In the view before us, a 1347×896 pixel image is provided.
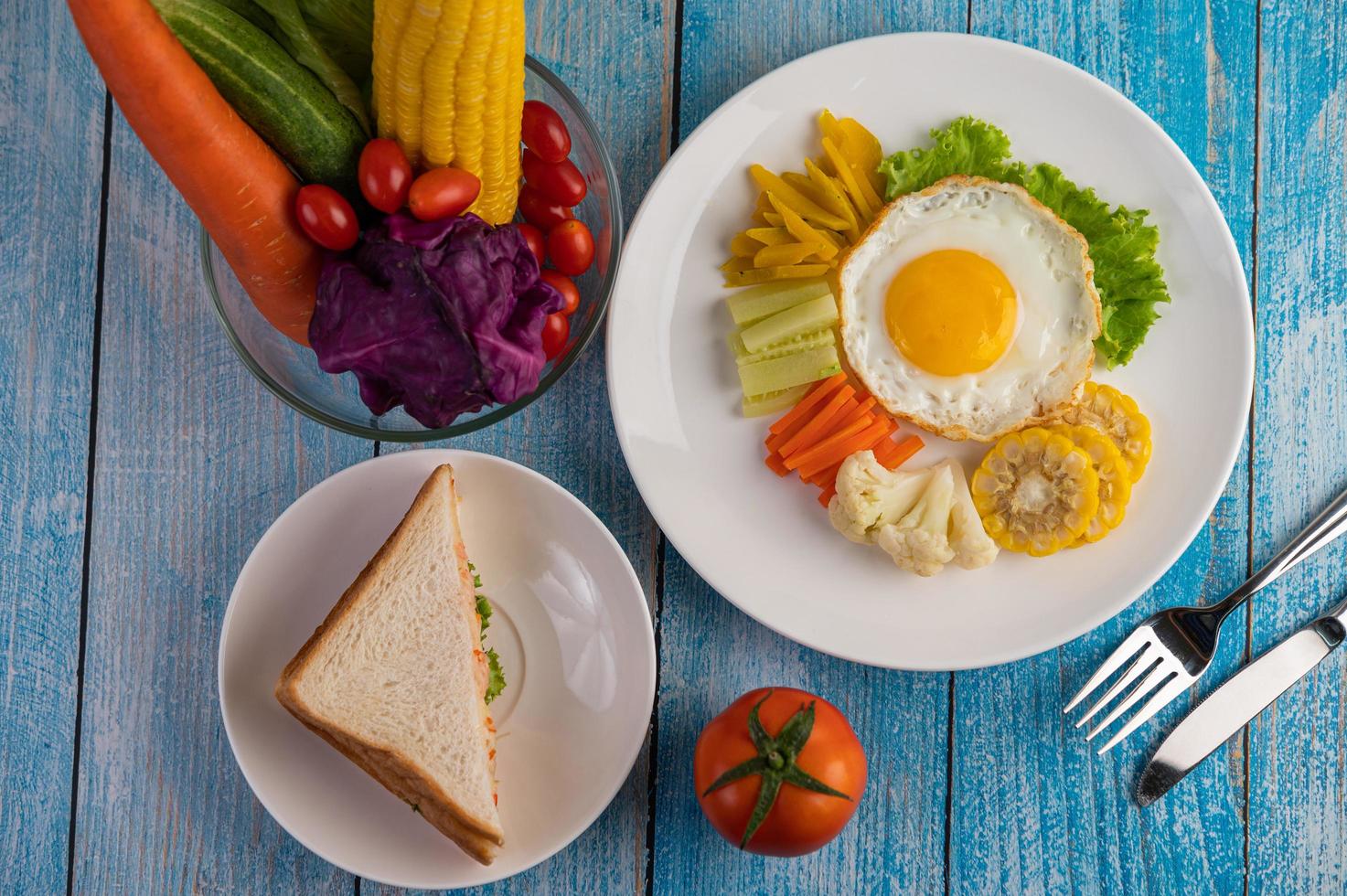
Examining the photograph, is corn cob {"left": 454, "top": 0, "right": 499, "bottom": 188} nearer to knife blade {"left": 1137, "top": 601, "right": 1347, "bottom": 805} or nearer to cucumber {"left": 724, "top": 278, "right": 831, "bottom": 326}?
cucumber {"left": 724, "top": 278, "right": 831, "bottom": 326}

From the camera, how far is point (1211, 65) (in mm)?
2539

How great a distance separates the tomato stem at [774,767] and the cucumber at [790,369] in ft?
2.46

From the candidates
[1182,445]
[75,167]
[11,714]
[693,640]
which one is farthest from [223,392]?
[1182,445]

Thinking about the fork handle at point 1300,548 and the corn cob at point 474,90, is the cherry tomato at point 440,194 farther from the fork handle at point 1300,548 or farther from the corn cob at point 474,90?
the fork handle at point 1300,548

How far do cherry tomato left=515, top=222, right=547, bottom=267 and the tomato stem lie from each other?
3.71 feet

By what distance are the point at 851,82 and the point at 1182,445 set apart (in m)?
1.23

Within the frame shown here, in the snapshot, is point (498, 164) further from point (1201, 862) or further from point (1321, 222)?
point (1201, 862)

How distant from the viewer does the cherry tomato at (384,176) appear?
1821mm

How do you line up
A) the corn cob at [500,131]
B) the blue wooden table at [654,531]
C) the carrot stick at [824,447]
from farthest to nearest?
the blue wooden table at [654,531] → the carrot stick at [824,447] → the corn cob at [500,131]

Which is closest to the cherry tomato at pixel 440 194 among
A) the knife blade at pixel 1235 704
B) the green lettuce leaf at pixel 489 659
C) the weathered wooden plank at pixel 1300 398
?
the green lettuce leaf at pixel 489 659

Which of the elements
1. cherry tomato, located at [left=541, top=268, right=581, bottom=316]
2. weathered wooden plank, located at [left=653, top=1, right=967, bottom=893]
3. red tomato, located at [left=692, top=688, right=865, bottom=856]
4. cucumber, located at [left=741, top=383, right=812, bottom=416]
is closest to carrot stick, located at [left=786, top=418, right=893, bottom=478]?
cucumber, located at [left=741, top=383, right=812, bottom=416]

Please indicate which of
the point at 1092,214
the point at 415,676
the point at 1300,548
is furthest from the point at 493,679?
the point at 1300,548

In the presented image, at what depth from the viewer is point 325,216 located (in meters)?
1.84

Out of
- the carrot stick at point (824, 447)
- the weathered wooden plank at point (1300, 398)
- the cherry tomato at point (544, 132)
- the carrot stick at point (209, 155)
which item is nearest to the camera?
the carrot stick at point (209, 155)
